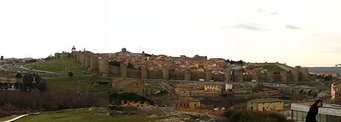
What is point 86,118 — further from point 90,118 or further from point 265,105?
point 265,105

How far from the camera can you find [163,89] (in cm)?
6694

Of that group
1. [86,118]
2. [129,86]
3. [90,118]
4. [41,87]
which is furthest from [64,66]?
[90,118]

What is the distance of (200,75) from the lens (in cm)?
8275

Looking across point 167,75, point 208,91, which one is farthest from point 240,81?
point 208,91

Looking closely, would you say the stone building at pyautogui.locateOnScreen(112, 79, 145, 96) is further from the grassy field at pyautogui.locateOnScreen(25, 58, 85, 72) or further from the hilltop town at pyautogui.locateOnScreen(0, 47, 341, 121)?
the grassy field at pyautogui.locateOnScreen(25, 58, 85, 72)

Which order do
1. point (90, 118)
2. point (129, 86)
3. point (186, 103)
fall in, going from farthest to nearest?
point (129, 86), point (186, 103), point (90, 118)

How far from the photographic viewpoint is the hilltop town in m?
47.8

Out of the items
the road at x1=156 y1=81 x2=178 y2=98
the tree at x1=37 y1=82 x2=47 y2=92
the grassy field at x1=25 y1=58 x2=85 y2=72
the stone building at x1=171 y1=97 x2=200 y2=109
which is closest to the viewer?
the stone building at x1=171 y1=97 x2=200 y2=109

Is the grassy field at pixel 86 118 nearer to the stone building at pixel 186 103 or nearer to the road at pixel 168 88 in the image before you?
the stone building at pixel 186 103

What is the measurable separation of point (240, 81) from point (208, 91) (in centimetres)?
1693

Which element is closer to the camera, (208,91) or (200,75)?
(208,91)

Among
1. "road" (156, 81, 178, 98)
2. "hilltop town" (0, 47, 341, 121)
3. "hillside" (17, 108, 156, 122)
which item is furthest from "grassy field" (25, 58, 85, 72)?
"hillside" (17, 108, 156, 122)

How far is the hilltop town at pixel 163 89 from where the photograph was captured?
47806mm

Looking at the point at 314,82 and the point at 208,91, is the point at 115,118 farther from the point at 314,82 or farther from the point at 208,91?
the point at 314,82
